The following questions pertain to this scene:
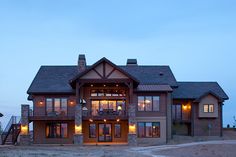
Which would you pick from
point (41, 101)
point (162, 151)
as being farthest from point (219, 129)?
point (41, 101)

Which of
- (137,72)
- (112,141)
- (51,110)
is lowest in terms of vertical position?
(112,141)

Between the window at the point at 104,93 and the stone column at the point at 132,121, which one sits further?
the window at the point at 104,93

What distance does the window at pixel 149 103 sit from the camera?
48.1 meters

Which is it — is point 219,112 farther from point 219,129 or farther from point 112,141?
point 112,141

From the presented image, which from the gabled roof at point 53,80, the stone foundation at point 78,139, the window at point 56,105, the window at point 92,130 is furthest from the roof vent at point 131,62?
the stone foundation at point 78,139

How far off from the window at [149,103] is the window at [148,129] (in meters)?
1.59

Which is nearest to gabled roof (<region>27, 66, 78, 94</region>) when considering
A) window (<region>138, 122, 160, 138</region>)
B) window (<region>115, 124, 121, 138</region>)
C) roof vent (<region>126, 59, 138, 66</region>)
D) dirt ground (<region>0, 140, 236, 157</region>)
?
window (<region>115, 124, 121, 138</region>)

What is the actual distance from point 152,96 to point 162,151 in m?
11.9

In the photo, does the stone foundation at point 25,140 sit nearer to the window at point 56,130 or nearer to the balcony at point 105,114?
the window at point 56,130

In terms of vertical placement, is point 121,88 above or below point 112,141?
above

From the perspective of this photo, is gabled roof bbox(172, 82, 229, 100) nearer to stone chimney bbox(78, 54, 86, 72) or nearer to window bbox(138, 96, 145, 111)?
window bbox(138, 96, 145, 111)

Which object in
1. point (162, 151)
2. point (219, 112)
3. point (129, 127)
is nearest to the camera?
point (162, 151)

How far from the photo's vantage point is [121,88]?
4847cm

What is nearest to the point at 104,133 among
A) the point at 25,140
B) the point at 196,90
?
the point at 25,140
